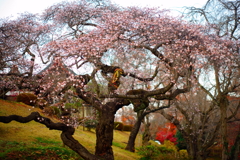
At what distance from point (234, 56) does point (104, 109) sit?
6.28m

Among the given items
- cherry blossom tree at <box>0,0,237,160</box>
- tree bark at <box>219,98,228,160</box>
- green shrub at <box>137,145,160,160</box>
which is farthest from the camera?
green shrub at <box>137,145,160,160</box>

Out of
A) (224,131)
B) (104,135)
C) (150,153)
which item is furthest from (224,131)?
(104,135)

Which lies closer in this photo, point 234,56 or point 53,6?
point 234,56

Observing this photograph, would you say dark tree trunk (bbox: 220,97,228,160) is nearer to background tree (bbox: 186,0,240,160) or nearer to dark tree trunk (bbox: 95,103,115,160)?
background tree (bbox: 186,0,240,160)

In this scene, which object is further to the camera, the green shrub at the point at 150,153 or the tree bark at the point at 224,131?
the green shrub at the point at 150,153

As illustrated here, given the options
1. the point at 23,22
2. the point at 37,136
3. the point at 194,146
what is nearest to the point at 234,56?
the point at 194,146

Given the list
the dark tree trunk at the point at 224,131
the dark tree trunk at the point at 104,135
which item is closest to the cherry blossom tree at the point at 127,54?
the dark tree trunk at the point at 104,135

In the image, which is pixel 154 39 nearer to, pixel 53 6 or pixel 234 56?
pixel 234 56

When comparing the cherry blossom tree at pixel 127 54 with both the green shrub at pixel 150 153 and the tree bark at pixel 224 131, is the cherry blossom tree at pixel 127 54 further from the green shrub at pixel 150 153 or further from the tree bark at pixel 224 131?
the green shrub at pixel 150 153

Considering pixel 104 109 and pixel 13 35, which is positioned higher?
pixel 13 35

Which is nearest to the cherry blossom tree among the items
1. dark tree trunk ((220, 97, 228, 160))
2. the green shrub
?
dark tree trunk ((220, 97, 228, 160))

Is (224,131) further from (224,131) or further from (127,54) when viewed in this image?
(127,54)

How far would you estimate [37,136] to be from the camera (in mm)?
12531

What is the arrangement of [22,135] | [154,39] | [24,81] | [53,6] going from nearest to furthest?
[154,39]
[22,135]
[24,81]
[53,6]
